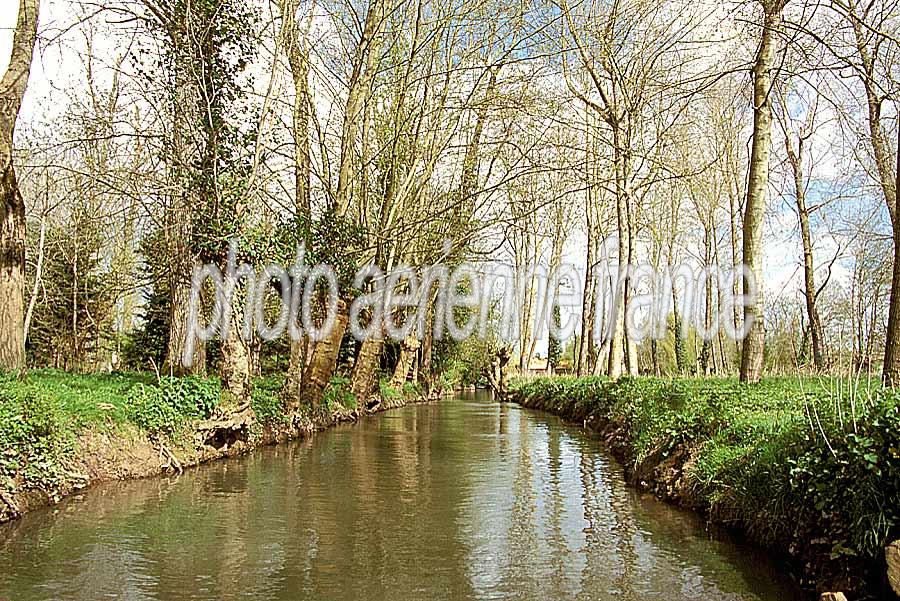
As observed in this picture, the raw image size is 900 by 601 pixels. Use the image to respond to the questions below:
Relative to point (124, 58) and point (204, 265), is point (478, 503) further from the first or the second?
point (124, 58)

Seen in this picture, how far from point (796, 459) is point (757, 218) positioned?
8.25 m

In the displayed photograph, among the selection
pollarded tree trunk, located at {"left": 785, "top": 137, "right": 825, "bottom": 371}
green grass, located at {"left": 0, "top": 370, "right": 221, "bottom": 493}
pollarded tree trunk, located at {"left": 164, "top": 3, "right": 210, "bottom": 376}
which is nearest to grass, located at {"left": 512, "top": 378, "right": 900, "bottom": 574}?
green grass, located at {"left": 0, "top": 370, "right": 221, "bottom": 493}

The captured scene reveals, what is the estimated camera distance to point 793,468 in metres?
6.45

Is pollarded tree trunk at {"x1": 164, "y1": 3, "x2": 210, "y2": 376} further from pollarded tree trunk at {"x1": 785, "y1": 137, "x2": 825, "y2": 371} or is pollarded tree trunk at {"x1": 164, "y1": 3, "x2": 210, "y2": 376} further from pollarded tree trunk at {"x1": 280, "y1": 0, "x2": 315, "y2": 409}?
pollarded tree trunk at {"x1": 785, "y1": 137, "x2": 825, "y2": 371}

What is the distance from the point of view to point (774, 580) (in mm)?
6535

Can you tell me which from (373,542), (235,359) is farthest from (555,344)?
(373,542)

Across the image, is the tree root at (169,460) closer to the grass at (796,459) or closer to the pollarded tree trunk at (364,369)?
the grass at (796,459)

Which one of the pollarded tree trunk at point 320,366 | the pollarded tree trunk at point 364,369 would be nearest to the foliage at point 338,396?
the pollarded tree trunk at point 364,369

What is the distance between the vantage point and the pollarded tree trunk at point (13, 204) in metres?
13.1

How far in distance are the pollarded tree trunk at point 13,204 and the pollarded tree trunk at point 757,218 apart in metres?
12.8

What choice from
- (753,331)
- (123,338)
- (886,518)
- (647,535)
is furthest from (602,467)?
(123,338)

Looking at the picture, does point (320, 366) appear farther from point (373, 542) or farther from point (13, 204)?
point (373, 542)

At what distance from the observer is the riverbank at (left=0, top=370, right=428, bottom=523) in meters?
8.45

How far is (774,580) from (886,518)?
4.61 ft
